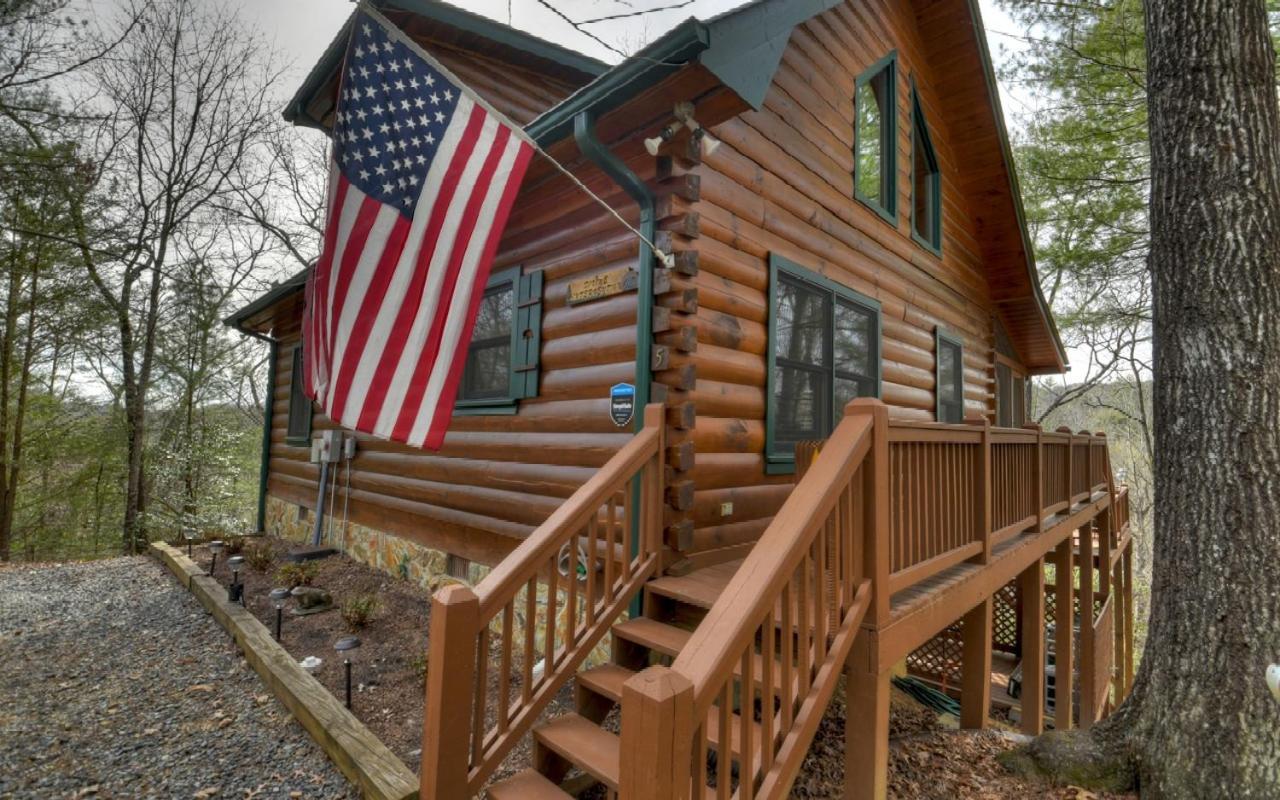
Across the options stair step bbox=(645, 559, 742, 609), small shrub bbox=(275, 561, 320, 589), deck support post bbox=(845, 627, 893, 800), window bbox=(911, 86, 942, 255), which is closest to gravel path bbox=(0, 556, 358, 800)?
small shrub bbox=(275, 561, 320, 589)

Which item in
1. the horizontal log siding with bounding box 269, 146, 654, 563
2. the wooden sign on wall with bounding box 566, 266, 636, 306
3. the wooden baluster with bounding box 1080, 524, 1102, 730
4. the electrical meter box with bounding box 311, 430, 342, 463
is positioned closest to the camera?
the wooden sign on wall with bounding box 566, 266, 636, 306

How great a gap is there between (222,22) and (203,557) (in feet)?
32.9

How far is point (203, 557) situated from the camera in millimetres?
7559

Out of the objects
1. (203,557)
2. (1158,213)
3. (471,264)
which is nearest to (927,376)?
(1158,213)

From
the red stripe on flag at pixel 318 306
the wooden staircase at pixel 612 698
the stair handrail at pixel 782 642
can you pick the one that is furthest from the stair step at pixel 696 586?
the red stripe on flag at pixel 318 306

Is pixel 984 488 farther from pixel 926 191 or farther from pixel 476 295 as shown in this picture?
pixel 926 191

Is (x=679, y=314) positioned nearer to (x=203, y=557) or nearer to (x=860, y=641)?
(x=860, y=641)

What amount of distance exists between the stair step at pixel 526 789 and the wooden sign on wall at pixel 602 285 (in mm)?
2688

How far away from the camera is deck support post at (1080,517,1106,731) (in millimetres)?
6321

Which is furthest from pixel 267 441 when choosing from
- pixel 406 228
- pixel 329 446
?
pixel 406 228

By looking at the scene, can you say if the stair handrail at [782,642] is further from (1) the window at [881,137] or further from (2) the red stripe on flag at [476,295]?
(1) the window at [881,137]

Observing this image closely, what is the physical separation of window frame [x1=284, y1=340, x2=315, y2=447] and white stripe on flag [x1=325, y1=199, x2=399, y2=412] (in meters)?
6.02

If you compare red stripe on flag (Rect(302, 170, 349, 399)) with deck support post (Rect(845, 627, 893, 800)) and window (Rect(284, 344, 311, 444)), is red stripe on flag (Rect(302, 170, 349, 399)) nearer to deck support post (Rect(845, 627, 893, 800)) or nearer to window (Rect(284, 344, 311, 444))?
deck support post (Rect(845, 627, 893, 800))

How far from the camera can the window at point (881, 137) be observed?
615 centimetres
